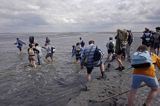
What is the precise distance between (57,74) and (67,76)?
1.14m

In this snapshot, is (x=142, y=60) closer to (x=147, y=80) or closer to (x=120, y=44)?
(x=147, y=80)

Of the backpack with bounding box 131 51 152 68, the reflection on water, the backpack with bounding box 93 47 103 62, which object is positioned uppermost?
the backpack with bounding box 131 51 152 68

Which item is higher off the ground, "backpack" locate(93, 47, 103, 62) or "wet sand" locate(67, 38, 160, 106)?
"backpack" locate(93, 47, 103, 62)

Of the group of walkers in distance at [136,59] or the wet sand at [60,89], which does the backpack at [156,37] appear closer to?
the group of walkers in distance at [136,59]

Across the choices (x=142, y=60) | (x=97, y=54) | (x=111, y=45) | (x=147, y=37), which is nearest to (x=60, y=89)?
(x=97, y=54)

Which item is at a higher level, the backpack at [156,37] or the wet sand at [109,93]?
the backpack at [156,37]

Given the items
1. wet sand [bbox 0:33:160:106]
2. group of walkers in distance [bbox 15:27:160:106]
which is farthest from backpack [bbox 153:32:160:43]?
wet sand [bbox 0:33:160:106]

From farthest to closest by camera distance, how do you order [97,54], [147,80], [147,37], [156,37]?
[156,37]
[147,37]
[97,54]
[147,80]

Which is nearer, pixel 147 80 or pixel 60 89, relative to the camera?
pixel 147 80

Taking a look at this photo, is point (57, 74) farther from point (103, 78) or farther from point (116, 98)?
point (116, 98)

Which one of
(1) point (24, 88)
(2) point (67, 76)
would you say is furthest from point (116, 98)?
(2) point (67, 76)

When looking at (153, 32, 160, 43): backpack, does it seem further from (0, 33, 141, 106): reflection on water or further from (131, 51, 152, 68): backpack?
(131, 51, 152, 68): backpack

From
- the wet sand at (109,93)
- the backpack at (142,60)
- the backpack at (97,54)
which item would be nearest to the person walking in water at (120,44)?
the wet sand at (109,93)

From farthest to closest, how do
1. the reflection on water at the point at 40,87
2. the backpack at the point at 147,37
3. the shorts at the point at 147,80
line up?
the backpack at the point at 147,37
the reflection on water at the point at 40,87
the shorts at the point at 147,80
